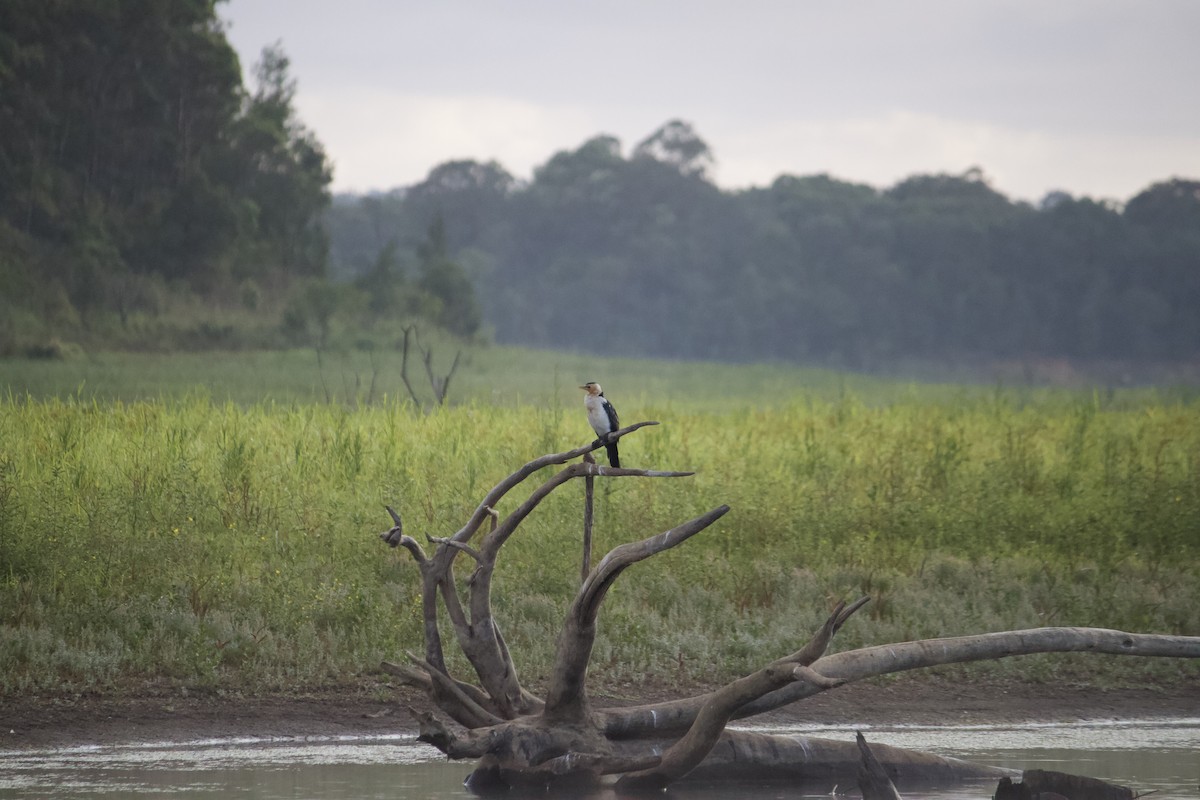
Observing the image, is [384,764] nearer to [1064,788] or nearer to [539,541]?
[1064,788]

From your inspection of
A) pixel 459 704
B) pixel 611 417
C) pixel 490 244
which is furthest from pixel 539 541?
pixel 490 244

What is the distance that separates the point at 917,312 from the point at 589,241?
1487cm

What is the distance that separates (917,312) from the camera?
6284 centimetres

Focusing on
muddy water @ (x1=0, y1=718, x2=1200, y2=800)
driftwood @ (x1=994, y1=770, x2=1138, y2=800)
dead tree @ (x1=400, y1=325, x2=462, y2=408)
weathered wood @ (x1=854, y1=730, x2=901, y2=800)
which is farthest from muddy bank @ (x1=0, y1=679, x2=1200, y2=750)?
dead tree @ (x1=400, y1=325, x2=462, y2=408)

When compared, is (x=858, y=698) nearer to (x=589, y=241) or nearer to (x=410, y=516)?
(x=410, y=516)

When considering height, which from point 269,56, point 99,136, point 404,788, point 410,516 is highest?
point 269,56

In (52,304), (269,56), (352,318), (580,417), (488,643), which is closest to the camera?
(488,643)

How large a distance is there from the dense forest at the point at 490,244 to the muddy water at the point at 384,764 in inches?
713

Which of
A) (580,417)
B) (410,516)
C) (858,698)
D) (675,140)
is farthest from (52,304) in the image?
(675,140)

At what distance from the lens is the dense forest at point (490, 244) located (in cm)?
3034

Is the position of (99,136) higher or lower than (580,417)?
higher

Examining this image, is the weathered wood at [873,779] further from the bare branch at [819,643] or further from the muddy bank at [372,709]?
the muddy bank at [372,709]

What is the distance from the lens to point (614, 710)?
24.2 feet

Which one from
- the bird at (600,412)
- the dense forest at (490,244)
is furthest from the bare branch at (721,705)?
the dense forest at (490,244)
